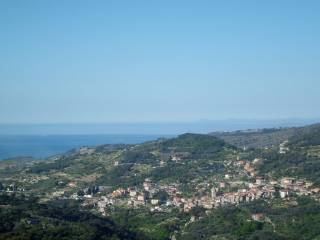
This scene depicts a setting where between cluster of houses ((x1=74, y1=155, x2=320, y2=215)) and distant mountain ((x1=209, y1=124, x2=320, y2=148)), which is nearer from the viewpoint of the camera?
cluster of houses ((x1=74, y1=155, x2=320, y2=215))

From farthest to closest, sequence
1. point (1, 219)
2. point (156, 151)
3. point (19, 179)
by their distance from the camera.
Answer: point (156, 151) < point (19, 179) < point (1, 219)

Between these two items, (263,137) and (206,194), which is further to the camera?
(263,137)

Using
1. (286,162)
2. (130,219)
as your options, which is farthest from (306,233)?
(286,162)

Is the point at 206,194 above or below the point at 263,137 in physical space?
below

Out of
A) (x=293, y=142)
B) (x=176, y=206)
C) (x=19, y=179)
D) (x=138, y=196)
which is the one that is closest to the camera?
(x=176, y=206)

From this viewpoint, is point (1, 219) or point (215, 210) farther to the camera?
point (215, 210)

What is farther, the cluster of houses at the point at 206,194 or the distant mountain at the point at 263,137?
the distant mountain at the point at 263,137

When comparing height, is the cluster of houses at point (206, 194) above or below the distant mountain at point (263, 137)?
below

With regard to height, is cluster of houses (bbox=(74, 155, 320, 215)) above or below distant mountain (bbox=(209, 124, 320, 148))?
→ below

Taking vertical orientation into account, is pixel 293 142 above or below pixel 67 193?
above

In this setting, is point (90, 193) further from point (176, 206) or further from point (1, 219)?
point (1, 219)
